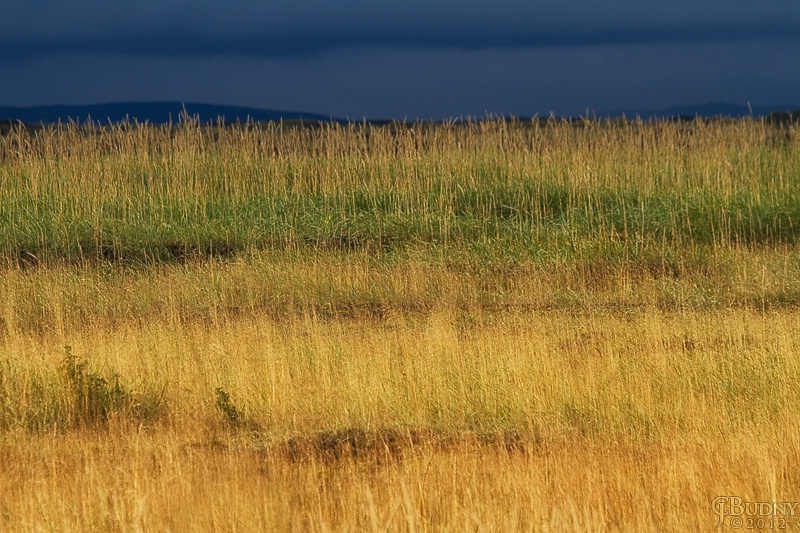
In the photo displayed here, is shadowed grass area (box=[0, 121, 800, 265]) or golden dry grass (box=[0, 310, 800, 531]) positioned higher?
shadowed grass area (box=[0, 121, 800, 265])

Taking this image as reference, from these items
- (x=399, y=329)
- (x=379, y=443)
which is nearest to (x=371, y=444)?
(x=379, y=443)

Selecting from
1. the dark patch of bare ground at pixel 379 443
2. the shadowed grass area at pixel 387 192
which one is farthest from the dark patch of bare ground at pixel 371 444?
the shadowed grass area at pixel 387 192

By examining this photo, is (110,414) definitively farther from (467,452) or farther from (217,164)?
(217,164)

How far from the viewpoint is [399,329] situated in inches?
338

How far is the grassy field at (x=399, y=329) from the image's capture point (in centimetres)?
447

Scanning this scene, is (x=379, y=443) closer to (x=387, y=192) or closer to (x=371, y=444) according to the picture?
(x=371, y=444)

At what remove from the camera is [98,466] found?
4957 mm

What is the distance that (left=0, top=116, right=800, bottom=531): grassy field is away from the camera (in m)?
4.47

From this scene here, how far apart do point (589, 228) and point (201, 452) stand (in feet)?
29.6

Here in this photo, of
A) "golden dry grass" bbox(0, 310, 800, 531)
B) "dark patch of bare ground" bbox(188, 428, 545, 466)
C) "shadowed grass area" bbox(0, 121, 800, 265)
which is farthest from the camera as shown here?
"shadowed grass area" bbox(0, 121, 800, 265)

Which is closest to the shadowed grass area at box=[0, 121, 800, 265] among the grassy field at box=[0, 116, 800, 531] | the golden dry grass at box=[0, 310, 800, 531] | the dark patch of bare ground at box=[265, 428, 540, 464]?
the grassy field at box=[0, 116, 800, 531]

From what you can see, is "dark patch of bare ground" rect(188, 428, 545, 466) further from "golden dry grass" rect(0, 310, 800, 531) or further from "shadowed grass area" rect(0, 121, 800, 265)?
"shadowed grass area" rect(0, 121, 800, 265)

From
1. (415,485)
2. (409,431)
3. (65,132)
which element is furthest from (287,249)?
(415,485)

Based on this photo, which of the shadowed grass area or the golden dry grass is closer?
the golden dry grass
